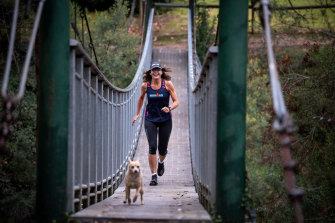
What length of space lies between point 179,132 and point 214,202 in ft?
24.6

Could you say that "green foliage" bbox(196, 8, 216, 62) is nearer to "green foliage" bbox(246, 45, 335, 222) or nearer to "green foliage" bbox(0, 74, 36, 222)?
"green foliage" bbox(246, 45, 335, 222)

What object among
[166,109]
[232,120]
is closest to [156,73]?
[166,109]

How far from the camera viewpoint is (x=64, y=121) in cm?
369

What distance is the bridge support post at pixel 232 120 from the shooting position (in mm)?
3684

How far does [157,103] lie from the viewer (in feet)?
20.4

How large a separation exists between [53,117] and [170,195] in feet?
7.78

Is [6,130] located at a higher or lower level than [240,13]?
→ lower

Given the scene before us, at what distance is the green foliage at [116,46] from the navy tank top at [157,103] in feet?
23.2

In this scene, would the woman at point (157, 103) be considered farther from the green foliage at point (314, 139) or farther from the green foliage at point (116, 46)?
the green foliage at point (116, 46)

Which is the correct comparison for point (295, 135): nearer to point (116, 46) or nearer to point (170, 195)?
point (170, 195)

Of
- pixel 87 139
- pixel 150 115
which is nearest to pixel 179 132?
pixel 150 115

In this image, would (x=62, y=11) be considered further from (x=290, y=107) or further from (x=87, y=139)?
(x=290, y=107)

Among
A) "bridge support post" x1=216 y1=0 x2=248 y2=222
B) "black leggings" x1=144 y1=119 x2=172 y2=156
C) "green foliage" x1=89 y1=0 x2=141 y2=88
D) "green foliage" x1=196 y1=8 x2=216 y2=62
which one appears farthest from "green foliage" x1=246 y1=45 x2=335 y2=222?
"green foliage" x1=196 y1=8 x2=216 y2=62

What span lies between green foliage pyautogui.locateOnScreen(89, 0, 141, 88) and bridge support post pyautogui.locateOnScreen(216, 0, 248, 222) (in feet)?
31.6
